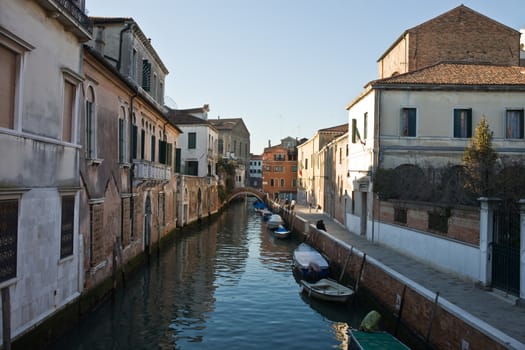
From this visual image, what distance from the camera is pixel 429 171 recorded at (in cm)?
1425

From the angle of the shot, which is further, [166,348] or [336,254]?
[336,254]

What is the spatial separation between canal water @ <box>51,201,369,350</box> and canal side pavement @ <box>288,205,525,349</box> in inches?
71.9

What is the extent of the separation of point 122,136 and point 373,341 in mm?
9359

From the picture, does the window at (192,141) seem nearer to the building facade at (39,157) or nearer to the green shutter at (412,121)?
the green shutter at (412,121)

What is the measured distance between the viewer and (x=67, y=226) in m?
8.83

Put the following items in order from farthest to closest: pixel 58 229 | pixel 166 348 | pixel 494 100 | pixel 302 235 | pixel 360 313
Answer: pixel 302 235 → pixel 494 100 → pixel 360 313 → pixel 166 348 → pixel 58 229

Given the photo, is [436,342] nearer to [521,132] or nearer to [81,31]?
[81,31]

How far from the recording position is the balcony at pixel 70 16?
7.57 meters

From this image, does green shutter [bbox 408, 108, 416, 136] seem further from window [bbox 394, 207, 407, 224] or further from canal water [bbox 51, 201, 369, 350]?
canal water [bbox 51, 201, 369, 350]

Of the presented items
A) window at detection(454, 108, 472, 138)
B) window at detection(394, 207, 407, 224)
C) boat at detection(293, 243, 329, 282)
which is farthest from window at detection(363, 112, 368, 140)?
boat at detection(293, 243, 329, 282)

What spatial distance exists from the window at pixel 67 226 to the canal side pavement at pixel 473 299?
6880 millimetres

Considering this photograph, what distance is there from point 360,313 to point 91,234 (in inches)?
263

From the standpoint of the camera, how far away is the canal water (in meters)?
9.36

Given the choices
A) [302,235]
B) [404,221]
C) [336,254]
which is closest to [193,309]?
[336,254]
